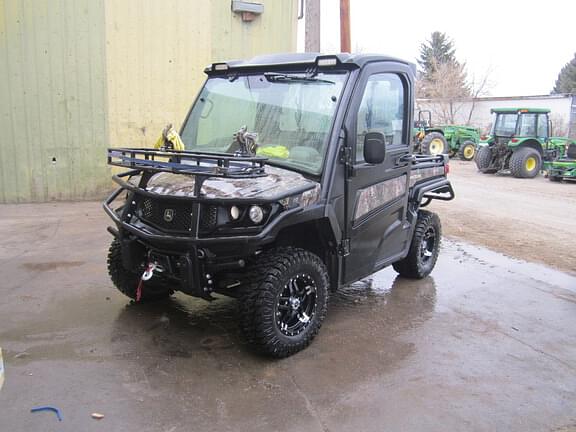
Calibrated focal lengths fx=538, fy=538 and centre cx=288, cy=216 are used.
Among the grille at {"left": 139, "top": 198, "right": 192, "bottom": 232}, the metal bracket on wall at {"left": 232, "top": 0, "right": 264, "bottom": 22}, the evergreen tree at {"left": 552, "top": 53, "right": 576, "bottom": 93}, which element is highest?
the evergreen tree at {"left": 552, "top": 53, "right": 576, "bottom": 93}

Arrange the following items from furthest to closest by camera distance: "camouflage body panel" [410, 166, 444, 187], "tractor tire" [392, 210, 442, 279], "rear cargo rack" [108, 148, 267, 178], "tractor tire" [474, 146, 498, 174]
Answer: "tractor tire" [474, 146, 498, 174]
"tractor tire" [392, 210, 442, 279]
"camouflage body panel" [410, 166, 444, 187]
"rear cargo rack" [108, 148, 267, 178]

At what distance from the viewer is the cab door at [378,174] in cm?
433

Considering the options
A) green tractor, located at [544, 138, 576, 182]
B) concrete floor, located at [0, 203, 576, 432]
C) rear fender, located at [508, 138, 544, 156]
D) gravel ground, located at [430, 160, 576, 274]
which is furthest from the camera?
rear fender, located at [508, 138, 544, 156]

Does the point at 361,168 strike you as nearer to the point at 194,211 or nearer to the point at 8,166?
the point at 194,211

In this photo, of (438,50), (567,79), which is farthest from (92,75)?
(567,79)

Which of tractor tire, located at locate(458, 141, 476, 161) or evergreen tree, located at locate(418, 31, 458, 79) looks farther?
evergreen tree, located at locate(418, 31, 458, 79)

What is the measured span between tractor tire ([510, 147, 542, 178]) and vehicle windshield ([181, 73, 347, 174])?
15170mm

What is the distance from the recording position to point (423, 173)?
5.82m

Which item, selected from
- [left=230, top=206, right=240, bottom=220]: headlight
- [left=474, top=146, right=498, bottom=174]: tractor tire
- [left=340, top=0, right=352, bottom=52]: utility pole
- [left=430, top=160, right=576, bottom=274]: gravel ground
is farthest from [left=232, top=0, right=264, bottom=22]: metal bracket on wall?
[left=474, top=146, right=498, bottom=174]: tractor tire

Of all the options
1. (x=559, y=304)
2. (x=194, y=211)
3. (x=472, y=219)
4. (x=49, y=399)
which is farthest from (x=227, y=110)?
(x=472, y=219)

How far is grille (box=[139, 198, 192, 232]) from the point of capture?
3707 millimetres

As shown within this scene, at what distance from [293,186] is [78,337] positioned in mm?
2074

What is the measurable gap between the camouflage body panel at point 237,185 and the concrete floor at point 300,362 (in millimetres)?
1218

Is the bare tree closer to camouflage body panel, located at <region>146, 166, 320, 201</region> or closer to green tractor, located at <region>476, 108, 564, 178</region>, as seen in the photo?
green tractor, located at <region>476, 108, 564, 178</region>
